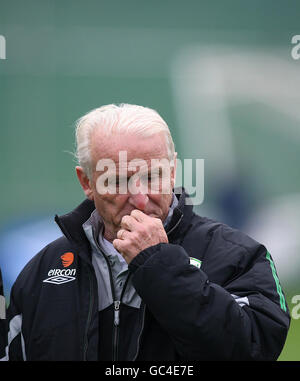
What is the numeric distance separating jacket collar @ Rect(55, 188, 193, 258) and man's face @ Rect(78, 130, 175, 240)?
0.05 metres

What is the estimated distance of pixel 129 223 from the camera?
5.58 feet

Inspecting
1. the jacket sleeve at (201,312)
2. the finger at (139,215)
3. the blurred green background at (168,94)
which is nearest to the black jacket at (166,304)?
the jacket sleeve at (201,312)

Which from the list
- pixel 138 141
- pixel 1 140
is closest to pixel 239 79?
Answer: pixel 1 140

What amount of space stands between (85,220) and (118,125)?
372mm

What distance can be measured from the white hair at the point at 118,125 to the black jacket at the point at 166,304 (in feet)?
0.67

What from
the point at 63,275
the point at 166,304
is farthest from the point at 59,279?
the point at 166,304

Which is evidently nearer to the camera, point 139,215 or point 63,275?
point 139,215

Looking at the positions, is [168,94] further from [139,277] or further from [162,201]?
[139,277]

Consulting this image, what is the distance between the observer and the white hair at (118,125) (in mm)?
1813

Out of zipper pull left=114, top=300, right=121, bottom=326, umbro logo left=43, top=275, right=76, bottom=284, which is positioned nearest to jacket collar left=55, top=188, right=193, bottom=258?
umbro logo left=43, top=275, right=76, bottom=284

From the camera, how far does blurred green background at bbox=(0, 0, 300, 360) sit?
3.36m

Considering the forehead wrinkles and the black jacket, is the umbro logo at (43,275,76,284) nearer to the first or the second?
the black jacket
